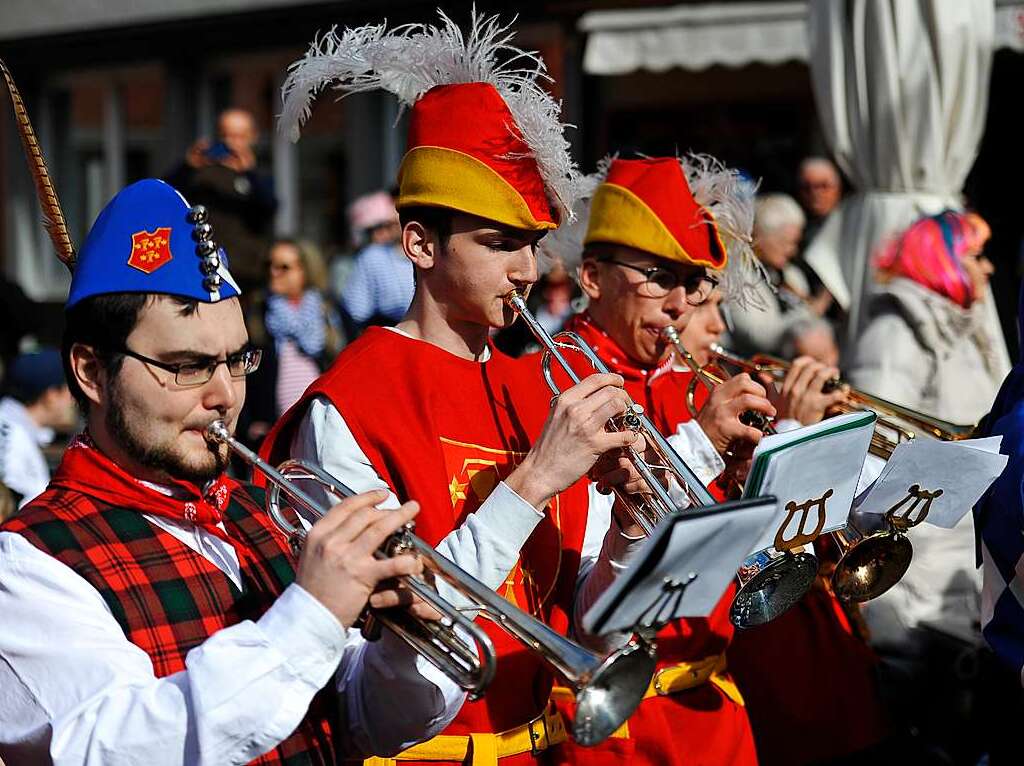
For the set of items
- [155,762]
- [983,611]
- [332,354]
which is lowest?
[332,354]

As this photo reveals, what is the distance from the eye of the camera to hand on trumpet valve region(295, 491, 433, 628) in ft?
6.93

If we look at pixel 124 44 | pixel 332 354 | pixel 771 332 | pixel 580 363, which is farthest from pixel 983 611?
pixel 124 44

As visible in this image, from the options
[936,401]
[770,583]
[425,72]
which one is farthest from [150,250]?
[936,401]

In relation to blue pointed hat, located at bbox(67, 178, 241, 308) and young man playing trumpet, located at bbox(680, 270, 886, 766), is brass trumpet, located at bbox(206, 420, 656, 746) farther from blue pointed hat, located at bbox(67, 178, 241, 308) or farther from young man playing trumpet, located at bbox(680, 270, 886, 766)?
young man playing trumpet, located at bbox(680, 270, 886, 766)

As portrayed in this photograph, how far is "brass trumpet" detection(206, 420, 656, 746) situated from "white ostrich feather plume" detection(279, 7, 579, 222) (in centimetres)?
105

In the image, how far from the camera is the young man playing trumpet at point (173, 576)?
2078 mm

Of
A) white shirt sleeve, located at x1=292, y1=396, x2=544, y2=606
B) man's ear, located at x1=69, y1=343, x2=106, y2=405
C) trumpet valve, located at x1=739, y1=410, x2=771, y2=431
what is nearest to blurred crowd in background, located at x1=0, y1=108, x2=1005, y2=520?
trumpet valve, located at x1=739, y1=410, x2=771, y2=431

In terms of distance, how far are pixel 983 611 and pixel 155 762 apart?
216cm

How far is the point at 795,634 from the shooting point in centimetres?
409

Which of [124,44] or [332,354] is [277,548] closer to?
[332,354]

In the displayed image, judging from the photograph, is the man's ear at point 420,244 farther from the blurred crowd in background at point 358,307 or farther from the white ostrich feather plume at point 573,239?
the blurred crowd in background at point 358,307

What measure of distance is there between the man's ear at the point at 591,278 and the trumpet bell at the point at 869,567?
3.69ft

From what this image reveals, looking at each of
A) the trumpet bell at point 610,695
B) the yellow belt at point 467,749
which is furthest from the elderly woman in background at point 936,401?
the trumpet bell at point 610,695

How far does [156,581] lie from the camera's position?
2324 millimetres
